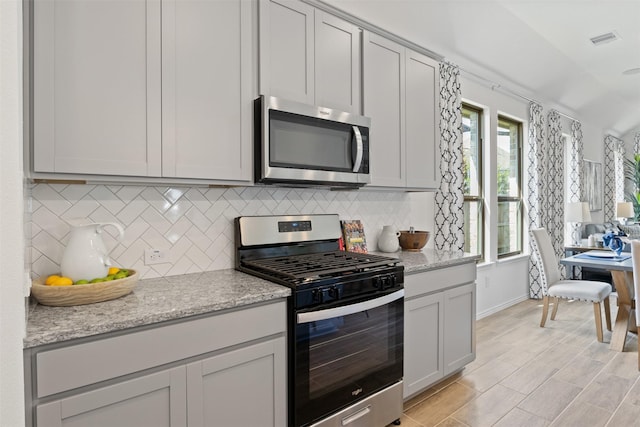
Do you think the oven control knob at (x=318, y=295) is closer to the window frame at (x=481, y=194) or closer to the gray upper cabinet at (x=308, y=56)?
the gray upper cabinet at (x=308, y=56)

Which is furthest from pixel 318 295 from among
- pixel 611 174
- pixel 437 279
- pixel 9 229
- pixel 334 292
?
pixel 611 174

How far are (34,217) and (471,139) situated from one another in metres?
4.15

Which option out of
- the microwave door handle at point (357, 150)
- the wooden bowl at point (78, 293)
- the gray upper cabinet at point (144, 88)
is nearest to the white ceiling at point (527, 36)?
the microwave door handle at point (357, 150)

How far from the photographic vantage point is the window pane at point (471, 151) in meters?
4.18

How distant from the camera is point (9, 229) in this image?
823 millimetres

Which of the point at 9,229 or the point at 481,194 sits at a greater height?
the point at 481,194

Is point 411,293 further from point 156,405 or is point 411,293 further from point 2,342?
point 2,342

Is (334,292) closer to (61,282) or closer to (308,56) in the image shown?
(61,282)

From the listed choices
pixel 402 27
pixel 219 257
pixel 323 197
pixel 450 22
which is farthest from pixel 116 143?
pixel 450 22

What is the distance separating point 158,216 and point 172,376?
0.89 meters

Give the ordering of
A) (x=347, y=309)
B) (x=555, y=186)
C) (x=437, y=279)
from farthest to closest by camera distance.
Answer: (x=555, y=186) < (x=437, y=279) < (x=347, y=309)

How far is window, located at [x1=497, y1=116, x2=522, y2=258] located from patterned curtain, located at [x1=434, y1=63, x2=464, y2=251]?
1457 mm

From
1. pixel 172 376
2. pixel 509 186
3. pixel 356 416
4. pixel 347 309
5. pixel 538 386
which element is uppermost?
pixel 509 186

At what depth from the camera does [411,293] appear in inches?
90.4
